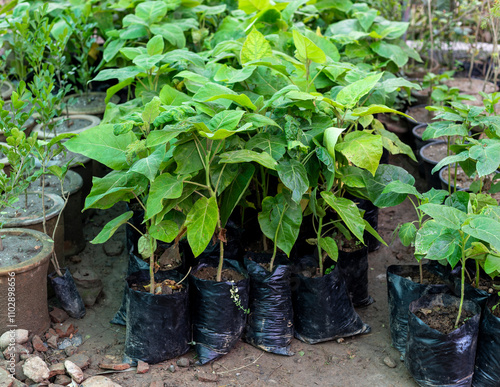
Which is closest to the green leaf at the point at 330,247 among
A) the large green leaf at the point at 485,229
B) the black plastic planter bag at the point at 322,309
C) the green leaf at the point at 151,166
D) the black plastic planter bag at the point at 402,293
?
the black plastic planter bag at the point at 322,309

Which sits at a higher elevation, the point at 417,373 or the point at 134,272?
the point at 134,272

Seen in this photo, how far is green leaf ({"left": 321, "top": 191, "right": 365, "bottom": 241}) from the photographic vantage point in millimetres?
2322

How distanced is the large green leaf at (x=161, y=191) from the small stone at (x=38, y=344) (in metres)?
0.89

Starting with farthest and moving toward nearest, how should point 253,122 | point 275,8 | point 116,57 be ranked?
point 116,57, point 275,8, point 253,122

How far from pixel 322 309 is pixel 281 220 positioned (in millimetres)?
508

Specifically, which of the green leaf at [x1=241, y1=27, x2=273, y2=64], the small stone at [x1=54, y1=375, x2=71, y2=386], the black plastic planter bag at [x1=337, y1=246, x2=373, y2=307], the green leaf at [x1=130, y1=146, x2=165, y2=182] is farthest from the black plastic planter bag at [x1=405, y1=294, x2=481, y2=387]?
the small stone at [x1=54, y1=375, x2=71, y2=386]

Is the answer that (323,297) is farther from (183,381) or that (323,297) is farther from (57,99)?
(57,99)

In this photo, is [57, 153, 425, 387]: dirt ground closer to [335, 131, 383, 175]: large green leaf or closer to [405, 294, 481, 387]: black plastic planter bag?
[405, 294, 481, 387]: black plastic planter bag

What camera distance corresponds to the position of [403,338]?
2.64 meters

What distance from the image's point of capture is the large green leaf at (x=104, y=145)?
238cm

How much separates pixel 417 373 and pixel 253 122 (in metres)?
1.28

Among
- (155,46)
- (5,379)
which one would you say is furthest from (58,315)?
(155,46)

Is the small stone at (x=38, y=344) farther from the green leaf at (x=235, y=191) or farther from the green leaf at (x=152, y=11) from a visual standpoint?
the green leaf at (x=152, y=11)

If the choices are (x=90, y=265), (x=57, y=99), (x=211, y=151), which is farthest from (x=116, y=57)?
(x=211, y=151)
